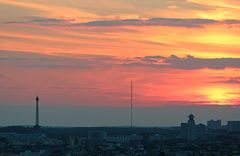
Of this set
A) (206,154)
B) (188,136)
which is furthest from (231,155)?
(188,136)

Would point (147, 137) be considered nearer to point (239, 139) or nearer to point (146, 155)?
point (239, 139)

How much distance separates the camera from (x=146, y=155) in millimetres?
109188

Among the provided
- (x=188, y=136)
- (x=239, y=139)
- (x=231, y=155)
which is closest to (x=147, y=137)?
(x=188, y=136)

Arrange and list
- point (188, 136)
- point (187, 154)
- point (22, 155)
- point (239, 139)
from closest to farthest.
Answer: point (187, 154) → point (22, 155) → point (239, 139) → point (188, 136)

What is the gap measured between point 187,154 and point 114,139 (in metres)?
81.0

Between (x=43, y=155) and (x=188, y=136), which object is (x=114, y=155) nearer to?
(x=43, y=155)

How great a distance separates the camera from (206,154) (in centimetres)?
10850

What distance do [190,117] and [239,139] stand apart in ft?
161

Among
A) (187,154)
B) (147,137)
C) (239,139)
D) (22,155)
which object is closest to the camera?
(187,154)

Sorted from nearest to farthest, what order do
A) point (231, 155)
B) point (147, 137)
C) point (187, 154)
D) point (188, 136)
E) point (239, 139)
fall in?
point (231, 155), point (187, 154), point (239, 139), point (147, 137), point (188, 136)

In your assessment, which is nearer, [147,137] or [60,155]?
[60,155]

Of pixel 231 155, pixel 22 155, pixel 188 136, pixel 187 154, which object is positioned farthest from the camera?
pixel 188 136

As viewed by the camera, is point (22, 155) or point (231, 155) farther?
point (22, 155)

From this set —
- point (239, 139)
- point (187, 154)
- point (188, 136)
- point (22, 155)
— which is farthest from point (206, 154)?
point (188, 136)
